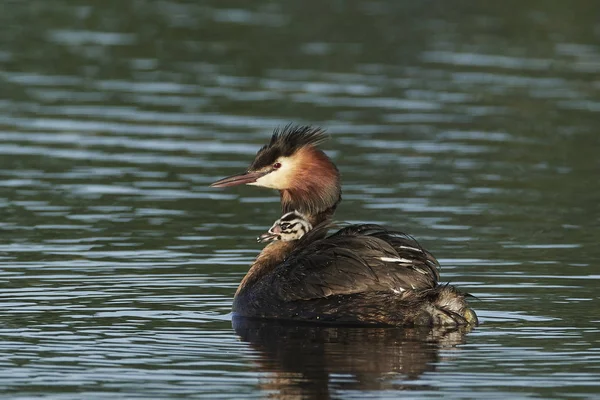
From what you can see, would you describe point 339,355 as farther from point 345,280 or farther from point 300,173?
point 300,173

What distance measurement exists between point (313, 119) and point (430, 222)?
6.52 metres

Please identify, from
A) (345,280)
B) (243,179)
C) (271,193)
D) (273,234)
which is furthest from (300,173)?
(271,193)

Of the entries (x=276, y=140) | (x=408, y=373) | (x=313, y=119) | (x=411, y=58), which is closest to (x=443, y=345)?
(x=408, y=373)

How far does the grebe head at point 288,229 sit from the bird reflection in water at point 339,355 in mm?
894

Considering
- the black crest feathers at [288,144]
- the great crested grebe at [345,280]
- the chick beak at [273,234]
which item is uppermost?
the black crest feathers at [288,144]

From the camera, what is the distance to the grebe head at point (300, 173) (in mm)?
13734

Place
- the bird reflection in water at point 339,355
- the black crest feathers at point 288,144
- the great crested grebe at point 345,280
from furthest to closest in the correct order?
the black crest feathers at point 288,144, the great crested grebe at point 345,280, the bird reflection in water at point 339,355

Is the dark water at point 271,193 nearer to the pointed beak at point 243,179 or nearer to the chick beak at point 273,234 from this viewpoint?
the chick beak at point 273,234

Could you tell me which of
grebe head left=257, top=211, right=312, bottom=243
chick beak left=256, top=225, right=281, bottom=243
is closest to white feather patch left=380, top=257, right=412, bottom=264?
grebe head left=257, top=211, right=312, bottom=243

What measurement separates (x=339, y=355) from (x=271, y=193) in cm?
827

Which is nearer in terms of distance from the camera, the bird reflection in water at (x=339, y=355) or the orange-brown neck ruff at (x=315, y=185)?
the bird reflection in water at (x=339, y=355)

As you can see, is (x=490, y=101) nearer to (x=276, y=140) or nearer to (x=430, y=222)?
(x=430, y=222)

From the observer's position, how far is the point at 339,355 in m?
11.4

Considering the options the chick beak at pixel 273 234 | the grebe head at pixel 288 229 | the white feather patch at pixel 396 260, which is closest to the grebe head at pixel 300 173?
the grebe head at pixel 288 229
